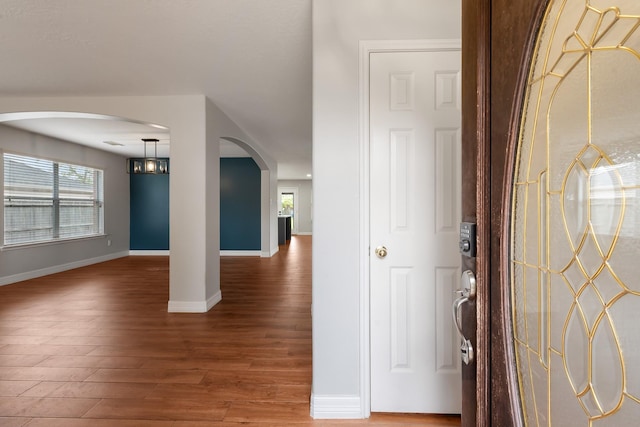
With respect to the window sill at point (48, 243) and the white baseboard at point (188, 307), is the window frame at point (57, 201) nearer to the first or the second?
the window sill at point (48, 243)

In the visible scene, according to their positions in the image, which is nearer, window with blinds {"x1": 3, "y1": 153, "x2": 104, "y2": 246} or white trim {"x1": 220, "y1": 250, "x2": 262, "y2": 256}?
window with blinds {"x1": 3, "y1": 153, "x2": 104, "y2": 246}

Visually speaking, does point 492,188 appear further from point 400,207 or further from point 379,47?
point 379,47

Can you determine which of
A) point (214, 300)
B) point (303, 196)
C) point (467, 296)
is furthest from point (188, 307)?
point (303, 196)

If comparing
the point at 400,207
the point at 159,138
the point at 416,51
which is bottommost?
the point at 400,207

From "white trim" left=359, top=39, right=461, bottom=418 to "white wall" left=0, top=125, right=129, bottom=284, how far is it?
237 inches

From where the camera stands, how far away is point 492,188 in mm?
721

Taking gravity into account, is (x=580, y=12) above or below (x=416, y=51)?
below

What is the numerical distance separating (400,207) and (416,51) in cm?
92

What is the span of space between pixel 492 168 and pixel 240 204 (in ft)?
27.3

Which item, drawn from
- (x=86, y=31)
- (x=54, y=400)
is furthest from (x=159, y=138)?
(x=54, y=400)

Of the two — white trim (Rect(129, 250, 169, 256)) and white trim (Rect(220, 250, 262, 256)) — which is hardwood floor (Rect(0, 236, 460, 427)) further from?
white trim (Rect(220, 250, 262, 256))

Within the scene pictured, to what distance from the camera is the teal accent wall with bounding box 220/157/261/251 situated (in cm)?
862

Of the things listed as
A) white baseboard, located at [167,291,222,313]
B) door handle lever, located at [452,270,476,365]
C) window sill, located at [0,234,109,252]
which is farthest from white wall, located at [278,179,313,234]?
door handle lever, located at [452,270,476,365]

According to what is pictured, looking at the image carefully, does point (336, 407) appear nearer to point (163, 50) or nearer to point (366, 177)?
point (366, 177)
